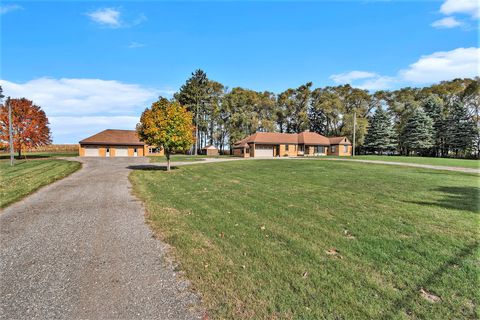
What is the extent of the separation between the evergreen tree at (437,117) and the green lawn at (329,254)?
51.4m

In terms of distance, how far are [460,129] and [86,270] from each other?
6103 cm

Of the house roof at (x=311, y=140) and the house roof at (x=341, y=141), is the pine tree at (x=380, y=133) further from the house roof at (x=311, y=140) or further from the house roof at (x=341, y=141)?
the house roof at (x=311, y=140)

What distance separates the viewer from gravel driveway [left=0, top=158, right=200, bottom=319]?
3.09m

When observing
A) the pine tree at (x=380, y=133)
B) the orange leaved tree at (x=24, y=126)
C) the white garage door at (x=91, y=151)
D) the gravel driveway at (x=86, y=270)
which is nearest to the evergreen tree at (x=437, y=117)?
the pine tree at (x=380, y=133)

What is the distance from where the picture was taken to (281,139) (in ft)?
166

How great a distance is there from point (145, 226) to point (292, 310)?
4.47 m

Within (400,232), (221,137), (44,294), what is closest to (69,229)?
(44,294)

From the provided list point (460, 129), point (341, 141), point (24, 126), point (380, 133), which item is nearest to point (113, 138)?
point (24, 126)

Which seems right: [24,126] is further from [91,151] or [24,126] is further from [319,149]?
[319,149]

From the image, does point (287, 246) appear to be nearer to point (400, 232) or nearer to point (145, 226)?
point (400, 232)

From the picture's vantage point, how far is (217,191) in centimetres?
1076

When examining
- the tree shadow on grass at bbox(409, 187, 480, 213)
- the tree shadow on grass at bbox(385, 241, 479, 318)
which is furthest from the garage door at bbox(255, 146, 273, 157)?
the tree shadow on grass at bbox(385, 241, 479, 318)

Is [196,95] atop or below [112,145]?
atop

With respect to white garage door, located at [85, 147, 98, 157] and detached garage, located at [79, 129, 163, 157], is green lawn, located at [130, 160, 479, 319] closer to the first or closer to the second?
detached garage, located at [79, 129, 163, 157]
